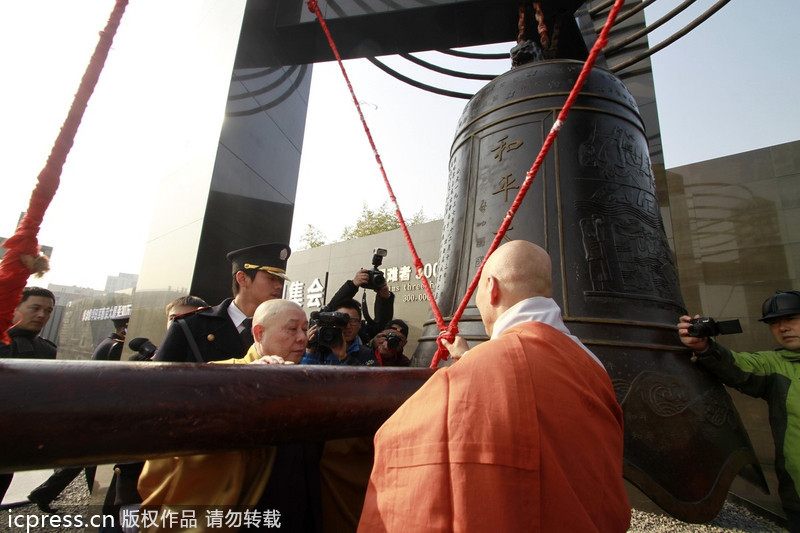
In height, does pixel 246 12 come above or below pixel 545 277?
above

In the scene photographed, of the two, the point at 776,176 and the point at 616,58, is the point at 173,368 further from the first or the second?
the point at 776,176

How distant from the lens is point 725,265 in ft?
13.0

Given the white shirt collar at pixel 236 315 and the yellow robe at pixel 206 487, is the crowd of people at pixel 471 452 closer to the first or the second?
the yellow robe at pixel 206 487

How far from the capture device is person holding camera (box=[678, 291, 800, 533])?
1.98 m

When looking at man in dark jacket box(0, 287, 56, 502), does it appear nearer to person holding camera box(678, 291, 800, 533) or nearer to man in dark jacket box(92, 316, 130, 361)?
man in dark jacket box(92, 316, 130, 361)

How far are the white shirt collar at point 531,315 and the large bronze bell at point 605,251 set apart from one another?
0.53 m

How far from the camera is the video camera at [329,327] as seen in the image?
2.53 meters

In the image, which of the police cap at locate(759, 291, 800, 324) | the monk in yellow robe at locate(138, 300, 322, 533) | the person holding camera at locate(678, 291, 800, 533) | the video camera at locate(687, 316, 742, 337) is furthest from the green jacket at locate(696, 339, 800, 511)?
the monk in yellow robe at locate(138, 300, 322, 533)

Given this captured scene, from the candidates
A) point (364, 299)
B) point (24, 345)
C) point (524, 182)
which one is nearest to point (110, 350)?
point (24, 345)

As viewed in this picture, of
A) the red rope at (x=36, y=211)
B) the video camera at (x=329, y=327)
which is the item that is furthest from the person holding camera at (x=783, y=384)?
the red rope at (x=36, y=211)

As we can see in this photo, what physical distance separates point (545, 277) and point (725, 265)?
403cm

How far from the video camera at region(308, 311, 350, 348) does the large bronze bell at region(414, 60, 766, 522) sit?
0.82m

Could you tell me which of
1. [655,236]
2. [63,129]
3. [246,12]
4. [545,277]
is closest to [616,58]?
[655,236]

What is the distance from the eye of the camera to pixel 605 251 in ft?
5.49
